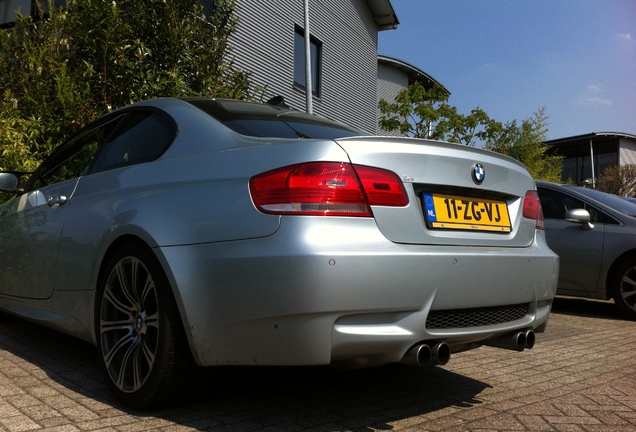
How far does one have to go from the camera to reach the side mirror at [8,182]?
4.37 meters

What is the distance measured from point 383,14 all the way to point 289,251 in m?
20.9

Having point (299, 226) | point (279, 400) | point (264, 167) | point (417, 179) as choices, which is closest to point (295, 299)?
point (299, 226)

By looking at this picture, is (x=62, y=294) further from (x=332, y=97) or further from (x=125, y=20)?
(x=332, y=97)

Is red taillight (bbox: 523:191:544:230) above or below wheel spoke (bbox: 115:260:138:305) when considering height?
above

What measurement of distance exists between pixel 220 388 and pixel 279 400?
35 cm

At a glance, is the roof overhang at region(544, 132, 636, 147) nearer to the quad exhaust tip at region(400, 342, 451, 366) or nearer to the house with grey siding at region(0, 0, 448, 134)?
the house with grey siding at region(0, 0, 448, 134)

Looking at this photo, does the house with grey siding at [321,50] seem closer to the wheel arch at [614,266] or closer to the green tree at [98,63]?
the green tree at [98,63]

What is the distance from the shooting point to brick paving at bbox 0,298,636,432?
2799 millimetres

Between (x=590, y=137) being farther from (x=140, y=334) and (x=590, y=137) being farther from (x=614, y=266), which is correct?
Result: (x=140, y=334)

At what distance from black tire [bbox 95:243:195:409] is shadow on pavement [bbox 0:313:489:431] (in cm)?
11

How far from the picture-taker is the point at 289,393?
329cm

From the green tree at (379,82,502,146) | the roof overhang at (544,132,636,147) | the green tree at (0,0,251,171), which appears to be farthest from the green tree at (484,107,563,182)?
the green tree at (0,0,251,171)

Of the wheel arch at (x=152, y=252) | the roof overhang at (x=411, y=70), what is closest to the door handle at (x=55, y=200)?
the wheel arch at (x=152, y=252)

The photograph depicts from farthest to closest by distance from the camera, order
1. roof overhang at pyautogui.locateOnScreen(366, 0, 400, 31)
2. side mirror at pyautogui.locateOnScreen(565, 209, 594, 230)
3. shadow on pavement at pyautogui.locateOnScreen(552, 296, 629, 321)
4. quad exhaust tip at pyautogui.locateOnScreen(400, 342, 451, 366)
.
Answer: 1. roof overhang at pyautogui.locateOnScreen(366, 0, 400, 31)
2. shadow on pavement at pyautogui.locateOnScreen(552, 296, 629, 321)
3. side mirror at pyautogui.locateOnScreen(565, 209, 594, 230)
4. quad exhaust tip at pyautogui.locateOnScreen(400, 342, 451, 366)
